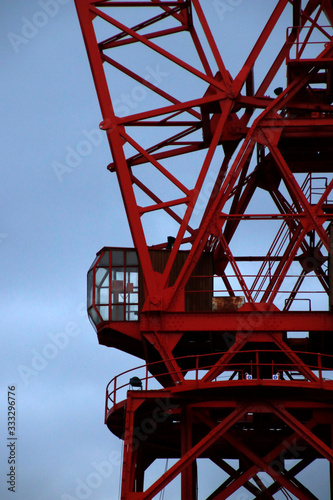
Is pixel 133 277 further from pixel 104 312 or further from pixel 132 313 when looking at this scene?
pixel 104 312

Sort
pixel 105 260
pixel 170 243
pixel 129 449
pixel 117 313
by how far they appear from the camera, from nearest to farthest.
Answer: pixel 129 449 < pixel 117 313 < pixel 105 260 < pixel 170 243

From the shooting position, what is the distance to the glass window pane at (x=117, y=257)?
2307 inches

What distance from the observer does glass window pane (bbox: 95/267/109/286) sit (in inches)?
2299

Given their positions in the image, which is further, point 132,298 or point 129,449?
point 132,298

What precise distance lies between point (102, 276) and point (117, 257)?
102 centimetres

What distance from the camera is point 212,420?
180 ft

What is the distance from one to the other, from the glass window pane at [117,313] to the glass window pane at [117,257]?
189 centimetres

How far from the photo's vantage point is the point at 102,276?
58.5 meters

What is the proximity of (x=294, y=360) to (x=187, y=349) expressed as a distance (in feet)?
19.3

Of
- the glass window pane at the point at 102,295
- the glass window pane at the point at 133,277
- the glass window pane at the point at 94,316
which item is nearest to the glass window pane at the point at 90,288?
the glass window pane at the point at 94,316

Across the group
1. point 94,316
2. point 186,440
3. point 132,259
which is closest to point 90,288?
point 94,316

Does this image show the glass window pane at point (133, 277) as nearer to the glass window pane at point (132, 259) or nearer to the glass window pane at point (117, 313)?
the glass window pane at point (132, 259)

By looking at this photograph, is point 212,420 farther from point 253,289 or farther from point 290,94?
point 290,94

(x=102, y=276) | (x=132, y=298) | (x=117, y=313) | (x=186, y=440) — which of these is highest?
(x=102, y=276)
